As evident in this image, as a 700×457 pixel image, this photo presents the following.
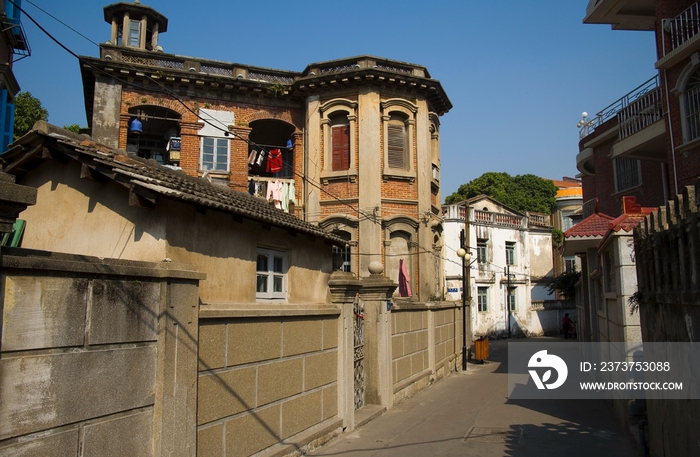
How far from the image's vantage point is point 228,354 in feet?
21.7

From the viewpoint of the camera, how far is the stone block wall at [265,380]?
20.7 ft

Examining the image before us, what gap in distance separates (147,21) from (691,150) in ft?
67.2

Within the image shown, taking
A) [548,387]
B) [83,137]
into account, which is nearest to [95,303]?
[83,137]

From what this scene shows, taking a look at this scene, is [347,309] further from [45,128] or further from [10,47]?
[10,47]

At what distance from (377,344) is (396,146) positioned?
36.2 ft

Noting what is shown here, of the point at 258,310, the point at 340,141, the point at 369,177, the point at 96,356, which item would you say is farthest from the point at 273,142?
the point at 96,356

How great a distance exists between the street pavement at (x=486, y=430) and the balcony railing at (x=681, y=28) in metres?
9.88

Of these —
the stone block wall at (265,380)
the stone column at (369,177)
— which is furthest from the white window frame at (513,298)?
the stone block wall at (265,380)

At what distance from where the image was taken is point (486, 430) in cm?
1099

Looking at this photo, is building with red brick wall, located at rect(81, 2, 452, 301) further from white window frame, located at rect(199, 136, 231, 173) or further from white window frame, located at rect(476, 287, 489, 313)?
white window frame, located at rect(476, 287, 489, 313)

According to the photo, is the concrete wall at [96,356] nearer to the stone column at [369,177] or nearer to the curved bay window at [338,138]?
the stone column at [369,177]

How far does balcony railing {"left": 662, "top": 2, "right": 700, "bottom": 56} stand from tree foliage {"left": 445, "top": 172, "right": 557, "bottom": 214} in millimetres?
41312

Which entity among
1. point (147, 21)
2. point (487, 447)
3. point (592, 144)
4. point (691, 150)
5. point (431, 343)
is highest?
Answer: point (147, 21)

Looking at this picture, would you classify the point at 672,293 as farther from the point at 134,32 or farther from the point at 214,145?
the point at 134,32
